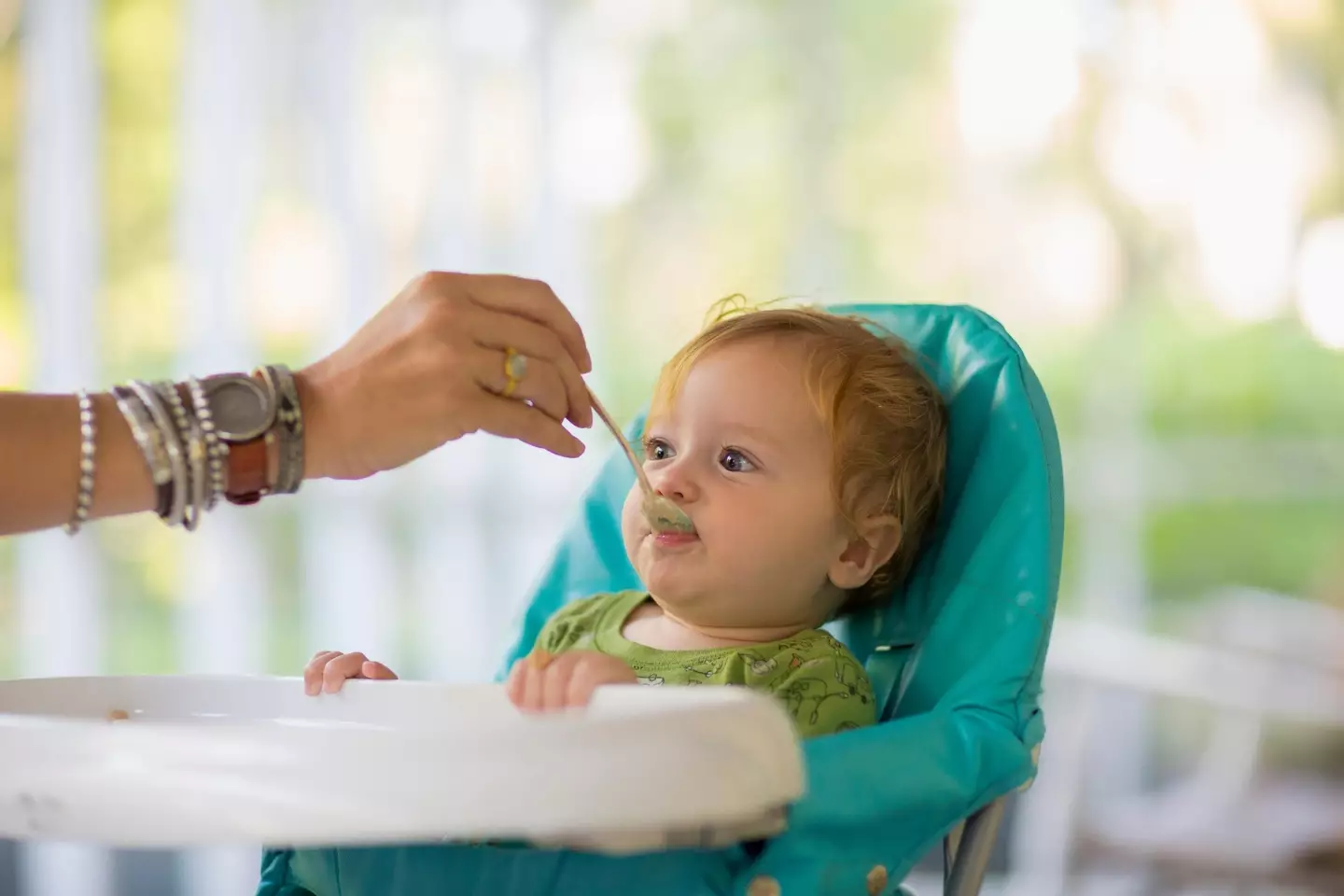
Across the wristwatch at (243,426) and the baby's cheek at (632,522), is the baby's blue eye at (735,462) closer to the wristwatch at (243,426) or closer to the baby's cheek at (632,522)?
the baby's cheek at (632,522)

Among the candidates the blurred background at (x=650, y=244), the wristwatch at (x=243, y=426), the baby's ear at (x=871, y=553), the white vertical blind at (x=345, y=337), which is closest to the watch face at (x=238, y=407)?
the wristwatch at (x=243, y=426)

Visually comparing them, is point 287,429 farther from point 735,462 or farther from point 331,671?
point 735,462

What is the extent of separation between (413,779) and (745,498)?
618 millimetres

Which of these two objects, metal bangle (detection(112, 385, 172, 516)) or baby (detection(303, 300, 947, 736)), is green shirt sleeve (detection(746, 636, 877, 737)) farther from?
metal bangle (detection(112, 385, 172, 516))

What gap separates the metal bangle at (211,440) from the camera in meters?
0.93

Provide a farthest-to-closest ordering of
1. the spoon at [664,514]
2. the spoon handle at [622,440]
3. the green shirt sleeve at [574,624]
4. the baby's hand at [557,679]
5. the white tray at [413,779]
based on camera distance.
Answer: the green shirt sleeve at [574,624]
the spoon at [664,514]
the spoon handle at [622,440]
the baby's hand at [557,679]
the white tray at [413,779]

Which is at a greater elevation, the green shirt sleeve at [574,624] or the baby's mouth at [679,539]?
the baby's mouth at [679,539]

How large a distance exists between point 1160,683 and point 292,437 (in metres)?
2.82

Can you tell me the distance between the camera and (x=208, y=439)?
93 cm

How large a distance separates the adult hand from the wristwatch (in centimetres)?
3

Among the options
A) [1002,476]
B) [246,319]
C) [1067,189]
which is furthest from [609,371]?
[1002,476]

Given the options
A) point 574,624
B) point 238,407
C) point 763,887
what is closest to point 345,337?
point 574,624

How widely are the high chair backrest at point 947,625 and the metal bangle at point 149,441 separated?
1.48ft

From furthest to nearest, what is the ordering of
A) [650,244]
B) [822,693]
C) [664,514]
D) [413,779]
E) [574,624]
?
[650,244]
[574,624]
[664,514]
[822,693]
[413,779]
